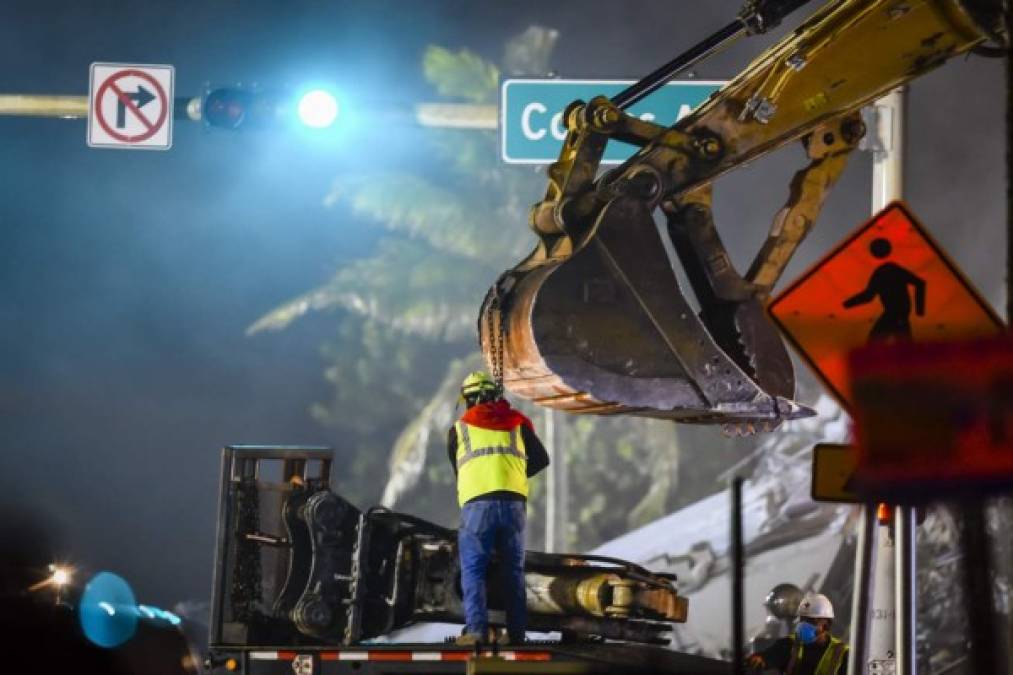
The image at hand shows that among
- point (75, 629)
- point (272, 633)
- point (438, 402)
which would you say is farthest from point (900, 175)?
point (438, 402)

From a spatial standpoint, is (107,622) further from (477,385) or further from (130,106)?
(130,106)

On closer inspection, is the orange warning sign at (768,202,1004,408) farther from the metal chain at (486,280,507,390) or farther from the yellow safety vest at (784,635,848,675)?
the yellow safety vest at (784,635,848,675)

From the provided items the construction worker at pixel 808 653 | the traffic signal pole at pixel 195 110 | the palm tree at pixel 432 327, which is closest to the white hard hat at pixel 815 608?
the construction worker at pixel 808 653

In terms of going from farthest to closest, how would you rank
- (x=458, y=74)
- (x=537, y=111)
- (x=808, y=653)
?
(x=458, y=74) → (x=537, y=111) → (x=808, y=653)

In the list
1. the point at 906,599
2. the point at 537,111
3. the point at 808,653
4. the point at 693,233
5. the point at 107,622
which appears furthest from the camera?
the point at 537,111

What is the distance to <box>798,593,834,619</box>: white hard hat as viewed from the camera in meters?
11.8

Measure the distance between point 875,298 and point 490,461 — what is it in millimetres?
3879

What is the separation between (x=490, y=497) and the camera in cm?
1090

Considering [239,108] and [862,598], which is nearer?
[862,598]

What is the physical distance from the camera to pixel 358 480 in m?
34.9

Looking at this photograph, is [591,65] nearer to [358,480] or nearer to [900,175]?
[358,480]

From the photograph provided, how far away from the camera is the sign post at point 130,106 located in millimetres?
17984

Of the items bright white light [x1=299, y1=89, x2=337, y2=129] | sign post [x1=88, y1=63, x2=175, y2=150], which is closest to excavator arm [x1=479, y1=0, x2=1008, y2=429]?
bright white light [x1=299, y1=89, x2=337, y2=129]

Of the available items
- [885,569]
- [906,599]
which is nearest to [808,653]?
[885,569]
